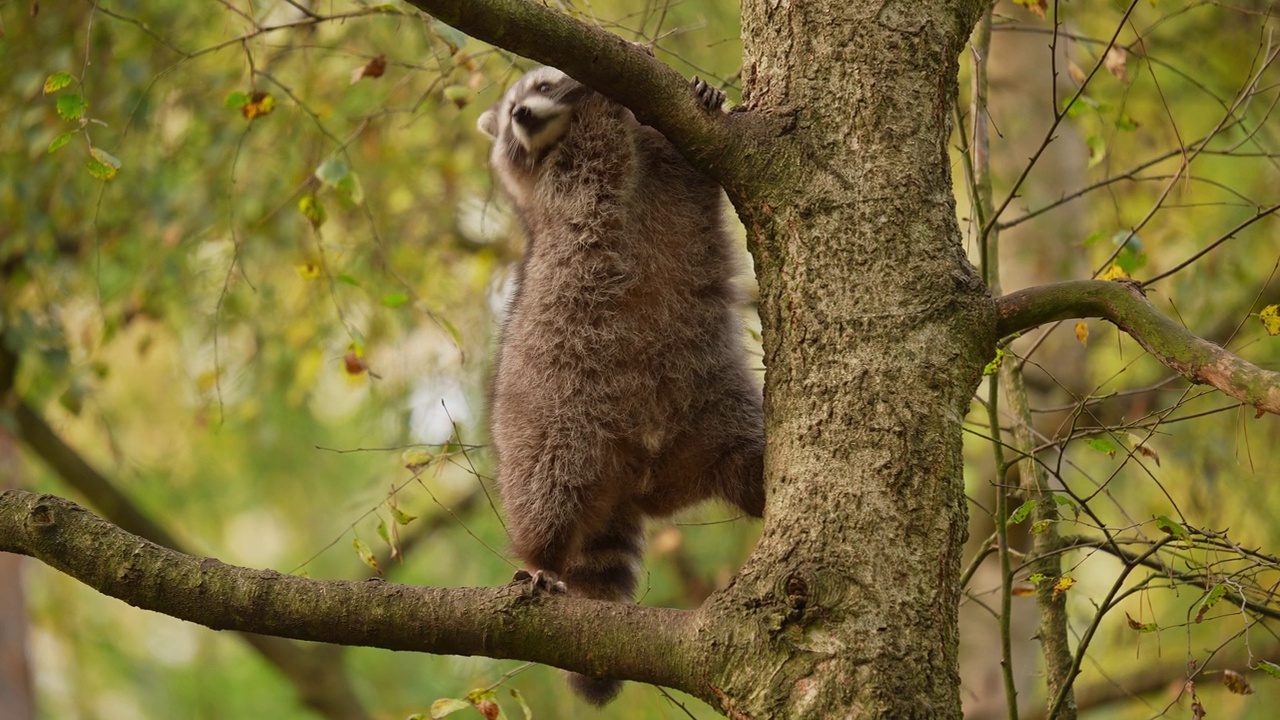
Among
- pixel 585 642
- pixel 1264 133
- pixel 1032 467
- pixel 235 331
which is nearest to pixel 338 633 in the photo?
pixel 585 642

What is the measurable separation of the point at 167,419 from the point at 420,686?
2558 mm

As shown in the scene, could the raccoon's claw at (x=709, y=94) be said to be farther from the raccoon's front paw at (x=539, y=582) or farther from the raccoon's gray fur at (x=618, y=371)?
the raccoon's front paw at (x=539, y=582)

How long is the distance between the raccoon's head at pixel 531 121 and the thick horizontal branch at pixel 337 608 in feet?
5.60

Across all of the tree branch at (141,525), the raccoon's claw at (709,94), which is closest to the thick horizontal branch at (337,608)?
the raccoon's claw at (709,94)

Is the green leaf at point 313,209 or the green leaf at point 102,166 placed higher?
the green leaf at point 313,209

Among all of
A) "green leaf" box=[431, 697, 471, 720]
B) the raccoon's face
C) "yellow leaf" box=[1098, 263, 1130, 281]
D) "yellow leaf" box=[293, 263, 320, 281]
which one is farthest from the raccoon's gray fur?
"yellow leaf" box=[1098, 263, 1130, 281]

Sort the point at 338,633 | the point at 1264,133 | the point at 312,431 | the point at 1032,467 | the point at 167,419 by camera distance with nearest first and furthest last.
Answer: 1. the point at 338,633
2. the point at 1032,467
3. the point at 1264,133
4. the point at 312,431
5. the point at 167,419

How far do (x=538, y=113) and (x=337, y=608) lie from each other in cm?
183

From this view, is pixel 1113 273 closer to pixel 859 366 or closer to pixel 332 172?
pixel 859 366

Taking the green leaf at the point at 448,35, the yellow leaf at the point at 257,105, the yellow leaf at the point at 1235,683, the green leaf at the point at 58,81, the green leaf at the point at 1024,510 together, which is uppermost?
the yellow leaf at the point at 257,105

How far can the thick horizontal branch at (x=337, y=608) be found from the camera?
2.46m

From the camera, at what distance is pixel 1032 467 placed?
312 centimetres

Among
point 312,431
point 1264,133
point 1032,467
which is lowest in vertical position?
point 1032,467

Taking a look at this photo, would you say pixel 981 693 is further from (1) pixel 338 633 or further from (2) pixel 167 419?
(2) pixel 167 419
